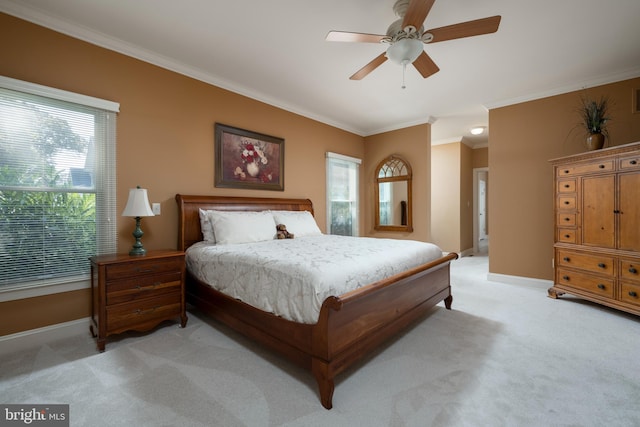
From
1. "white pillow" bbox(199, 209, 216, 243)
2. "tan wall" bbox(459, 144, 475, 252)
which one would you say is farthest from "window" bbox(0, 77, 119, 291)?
"tan wall" bbox(459, 144, 475, 252)

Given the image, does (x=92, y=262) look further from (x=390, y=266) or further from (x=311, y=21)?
(x=311, y=21)

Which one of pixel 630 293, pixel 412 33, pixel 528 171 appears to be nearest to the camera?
pixel 412 33

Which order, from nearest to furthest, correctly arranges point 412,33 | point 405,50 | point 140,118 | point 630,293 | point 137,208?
1. point 412,33
2. point 405,50
3. point 137,208
4. point 630,293
5. point 140,118

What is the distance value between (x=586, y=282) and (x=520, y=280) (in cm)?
92

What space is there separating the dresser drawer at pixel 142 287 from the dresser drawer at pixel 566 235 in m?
4.39

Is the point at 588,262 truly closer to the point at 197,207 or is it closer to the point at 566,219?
the point at 566,219

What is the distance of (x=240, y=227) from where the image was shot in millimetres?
2980

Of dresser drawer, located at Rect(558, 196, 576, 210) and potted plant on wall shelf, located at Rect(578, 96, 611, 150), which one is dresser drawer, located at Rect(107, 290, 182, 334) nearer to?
dresser drawer, located at Rect(558, 196, 576, 210)

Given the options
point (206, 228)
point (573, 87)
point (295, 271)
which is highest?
point (573, 87)

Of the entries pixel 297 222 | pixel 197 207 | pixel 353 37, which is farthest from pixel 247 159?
pixel 353 37

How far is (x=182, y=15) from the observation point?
2254 mm

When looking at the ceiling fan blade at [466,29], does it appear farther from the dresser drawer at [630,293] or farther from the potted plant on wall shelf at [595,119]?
the dresser drawer at [630,293]

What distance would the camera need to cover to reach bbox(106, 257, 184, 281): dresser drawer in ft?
7.04

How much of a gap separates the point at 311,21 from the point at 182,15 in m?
1.10
